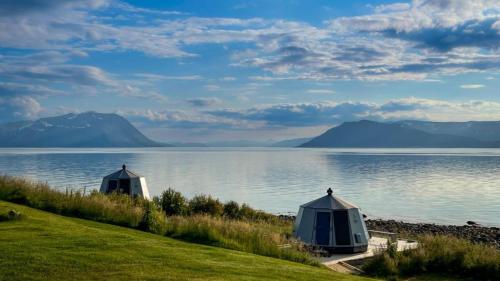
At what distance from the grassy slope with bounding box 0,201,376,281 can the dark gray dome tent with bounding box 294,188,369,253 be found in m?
10.7

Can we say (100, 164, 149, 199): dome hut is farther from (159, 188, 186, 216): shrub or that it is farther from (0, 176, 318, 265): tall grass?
(0, 176, 318, 265): tall grass

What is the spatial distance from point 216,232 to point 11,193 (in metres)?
10.5

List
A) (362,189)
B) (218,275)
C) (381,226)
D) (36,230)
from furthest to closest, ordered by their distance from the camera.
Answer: (362,189) < (381,226) < (36,230) < (218,275)

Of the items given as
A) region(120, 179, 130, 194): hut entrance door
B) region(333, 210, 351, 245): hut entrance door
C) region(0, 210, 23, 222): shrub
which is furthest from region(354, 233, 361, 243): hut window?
region(120, 179, 130, 194): hut entrance door

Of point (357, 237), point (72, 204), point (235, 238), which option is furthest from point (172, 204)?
point (235, 238)

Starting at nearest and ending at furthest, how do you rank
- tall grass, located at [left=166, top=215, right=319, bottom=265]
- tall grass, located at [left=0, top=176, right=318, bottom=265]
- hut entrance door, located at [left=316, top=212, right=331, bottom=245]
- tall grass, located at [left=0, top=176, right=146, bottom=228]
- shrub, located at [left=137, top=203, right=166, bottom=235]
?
tall grass, located at [left=166, top=215, right=319, bottom=265] → tall grass, located at [left=0, top=176, right=318, bottom=265] → shrub, located at [left=137, top=203, right=166, bottom=235] → tall grass, located at [left=0, top=176, right=146, bottom=228] → hut entrance door, located at [left=316, top=212, right=331, bottom=245]

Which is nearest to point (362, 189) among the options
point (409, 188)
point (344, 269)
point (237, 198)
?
point (409, 188)

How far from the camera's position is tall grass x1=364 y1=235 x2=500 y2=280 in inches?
711

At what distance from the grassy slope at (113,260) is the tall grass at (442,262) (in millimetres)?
6839

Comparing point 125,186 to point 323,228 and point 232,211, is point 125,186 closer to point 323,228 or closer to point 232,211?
point 232,211

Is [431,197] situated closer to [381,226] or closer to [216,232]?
[381,226]

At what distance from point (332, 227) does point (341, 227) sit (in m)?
0.43

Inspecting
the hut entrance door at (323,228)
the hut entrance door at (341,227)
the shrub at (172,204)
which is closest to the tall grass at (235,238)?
the hut entrance door at (323,228)

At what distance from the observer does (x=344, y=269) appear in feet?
65.0
